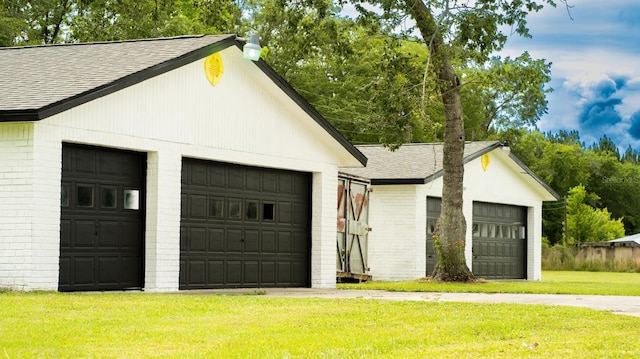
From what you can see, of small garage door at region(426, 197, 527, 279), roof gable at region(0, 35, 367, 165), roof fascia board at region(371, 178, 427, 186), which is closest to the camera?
roof gable at region(0, 35, 367, 165)

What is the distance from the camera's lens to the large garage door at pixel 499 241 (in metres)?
38.7

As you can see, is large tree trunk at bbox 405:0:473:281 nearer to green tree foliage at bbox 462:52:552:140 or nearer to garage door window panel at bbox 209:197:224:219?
garage door window panel at bbox 209:197:224:219

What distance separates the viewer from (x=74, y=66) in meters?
21.6

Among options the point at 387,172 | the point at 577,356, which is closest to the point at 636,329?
the point at 577,356

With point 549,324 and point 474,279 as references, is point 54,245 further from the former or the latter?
point 474,279

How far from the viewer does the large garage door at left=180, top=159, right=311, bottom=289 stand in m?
22.9

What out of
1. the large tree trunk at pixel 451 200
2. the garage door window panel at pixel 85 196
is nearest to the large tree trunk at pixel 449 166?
the large tree trunk at pixel 451 200

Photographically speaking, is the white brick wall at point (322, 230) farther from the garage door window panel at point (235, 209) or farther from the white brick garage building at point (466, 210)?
the white brick garage building at point (466, 210)

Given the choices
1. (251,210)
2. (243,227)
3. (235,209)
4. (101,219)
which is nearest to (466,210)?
(251,210)

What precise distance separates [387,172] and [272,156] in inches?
455

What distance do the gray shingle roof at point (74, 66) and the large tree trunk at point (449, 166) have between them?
24.3ft

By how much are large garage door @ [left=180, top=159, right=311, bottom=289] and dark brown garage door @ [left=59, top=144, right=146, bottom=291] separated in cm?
129

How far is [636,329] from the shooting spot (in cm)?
1278

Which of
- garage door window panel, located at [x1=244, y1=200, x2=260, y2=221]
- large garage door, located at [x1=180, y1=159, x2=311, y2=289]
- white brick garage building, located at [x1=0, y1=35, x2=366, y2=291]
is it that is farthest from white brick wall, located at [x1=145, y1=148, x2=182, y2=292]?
garage door window panel, located at [x1=244, y1=200, x2=260, y2=221]
